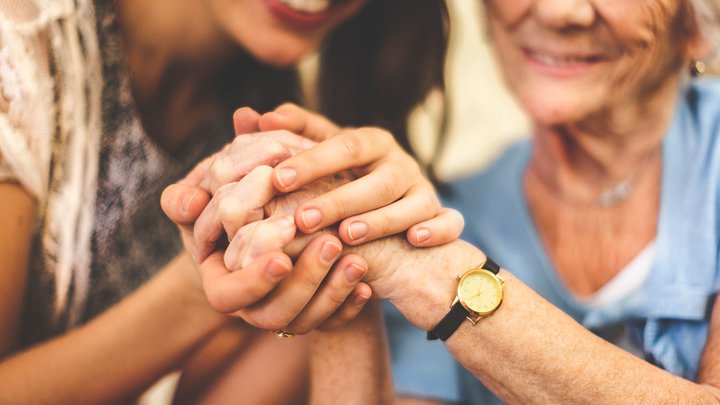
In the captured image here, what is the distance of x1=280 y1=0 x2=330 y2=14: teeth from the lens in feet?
4.65

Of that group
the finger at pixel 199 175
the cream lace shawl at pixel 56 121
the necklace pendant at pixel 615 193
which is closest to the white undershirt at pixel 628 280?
the necklace pendant at pixel 615 193

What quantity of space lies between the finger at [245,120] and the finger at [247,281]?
26 cm

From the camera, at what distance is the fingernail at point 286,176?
36.3 inches

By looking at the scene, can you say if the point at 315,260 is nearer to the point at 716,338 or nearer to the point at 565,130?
the point at 716,338

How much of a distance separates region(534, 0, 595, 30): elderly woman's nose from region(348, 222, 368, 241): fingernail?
0.63 meters

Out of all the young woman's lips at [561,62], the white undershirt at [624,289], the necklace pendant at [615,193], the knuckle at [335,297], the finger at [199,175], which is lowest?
the white undershirt at [624,289]

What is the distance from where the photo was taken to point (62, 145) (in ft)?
3.93

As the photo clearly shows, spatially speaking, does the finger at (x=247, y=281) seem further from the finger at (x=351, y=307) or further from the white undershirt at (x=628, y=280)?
the white undershirt at (x=628, y=280)

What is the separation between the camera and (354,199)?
940 mm

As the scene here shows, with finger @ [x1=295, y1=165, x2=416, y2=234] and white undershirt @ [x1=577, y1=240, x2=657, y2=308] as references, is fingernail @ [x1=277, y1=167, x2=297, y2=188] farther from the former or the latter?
white undershirt @ [x1=577, y1=240, x2=657, y2=308]

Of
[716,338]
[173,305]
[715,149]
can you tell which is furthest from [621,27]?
[173,305]

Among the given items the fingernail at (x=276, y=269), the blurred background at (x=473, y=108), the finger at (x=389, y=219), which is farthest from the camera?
the blurred background at (x=473, y=108)

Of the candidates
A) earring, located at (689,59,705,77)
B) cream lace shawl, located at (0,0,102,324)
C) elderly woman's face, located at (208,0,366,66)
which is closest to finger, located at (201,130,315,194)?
cream lace shawl, located at (0,0,102,324)

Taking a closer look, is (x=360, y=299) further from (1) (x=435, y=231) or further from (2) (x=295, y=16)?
(2) (x=295, y=16)
